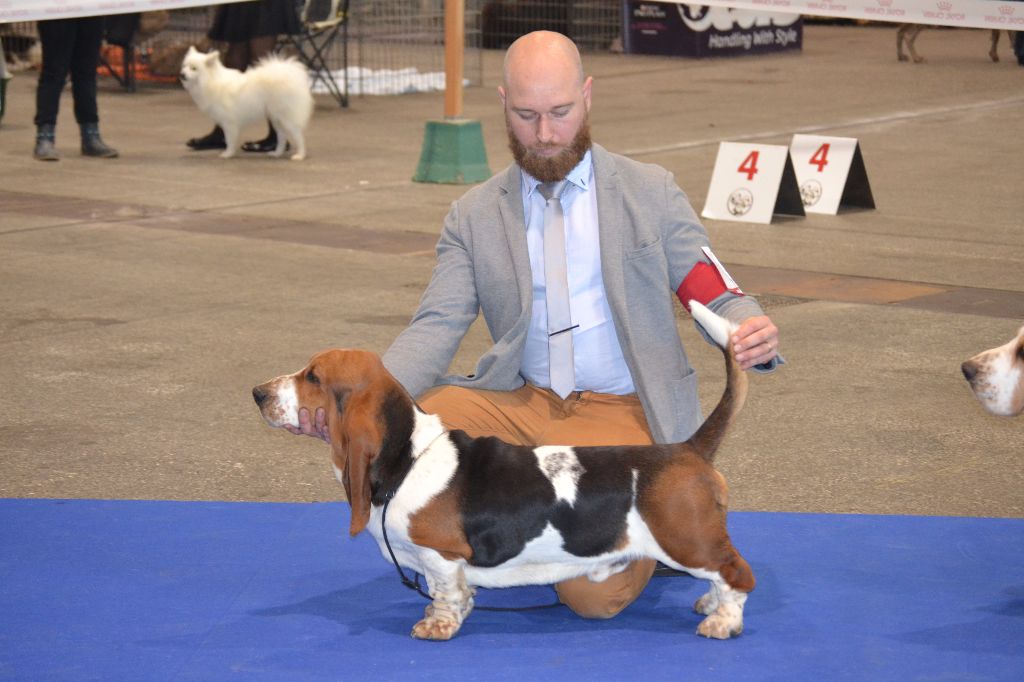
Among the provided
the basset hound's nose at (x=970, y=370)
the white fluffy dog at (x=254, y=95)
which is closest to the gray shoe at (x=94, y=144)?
the white fluffy dog at (x=254, y=95)

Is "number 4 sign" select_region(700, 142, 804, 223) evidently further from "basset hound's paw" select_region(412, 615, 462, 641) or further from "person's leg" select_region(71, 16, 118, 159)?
"basset hound's paw" select_region(412, 615, 462, 641)

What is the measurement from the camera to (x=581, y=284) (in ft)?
11.6

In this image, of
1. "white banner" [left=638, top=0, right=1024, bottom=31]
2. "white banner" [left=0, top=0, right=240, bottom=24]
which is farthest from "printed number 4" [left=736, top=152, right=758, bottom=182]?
"white banner" [left=0, top=0, right=240, bottom=24]

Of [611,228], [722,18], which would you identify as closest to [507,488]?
[611,228]

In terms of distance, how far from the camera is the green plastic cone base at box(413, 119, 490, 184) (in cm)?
957

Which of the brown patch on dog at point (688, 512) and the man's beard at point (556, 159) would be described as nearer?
the brown patch on dog at point (688, 512)

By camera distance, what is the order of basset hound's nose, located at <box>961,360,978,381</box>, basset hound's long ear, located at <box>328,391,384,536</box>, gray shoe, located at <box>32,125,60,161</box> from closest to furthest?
1. basset hound's long ear, located at <box>328,391,384,536</box>
2. basset hound's nose, located at <box>961,360,978,381</box>
3. gray shoe, located at <box>32,125,60,161</box>

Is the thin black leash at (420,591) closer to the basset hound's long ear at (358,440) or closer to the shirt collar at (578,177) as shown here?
the basset hound's long ear at (358,440)

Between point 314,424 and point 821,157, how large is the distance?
666 centimetres

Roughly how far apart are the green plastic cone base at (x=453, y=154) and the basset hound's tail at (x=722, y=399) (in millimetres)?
6599

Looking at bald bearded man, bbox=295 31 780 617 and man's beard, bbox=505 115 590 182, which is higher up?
man's beard, bbox=505 115 590 182

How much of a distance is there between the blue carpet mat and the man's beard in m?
1.04

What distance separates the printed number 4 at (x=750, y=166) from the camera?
28.9 feet

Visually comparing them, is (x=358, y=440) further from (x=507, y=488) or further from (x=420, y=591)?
(x=420, y=591)
